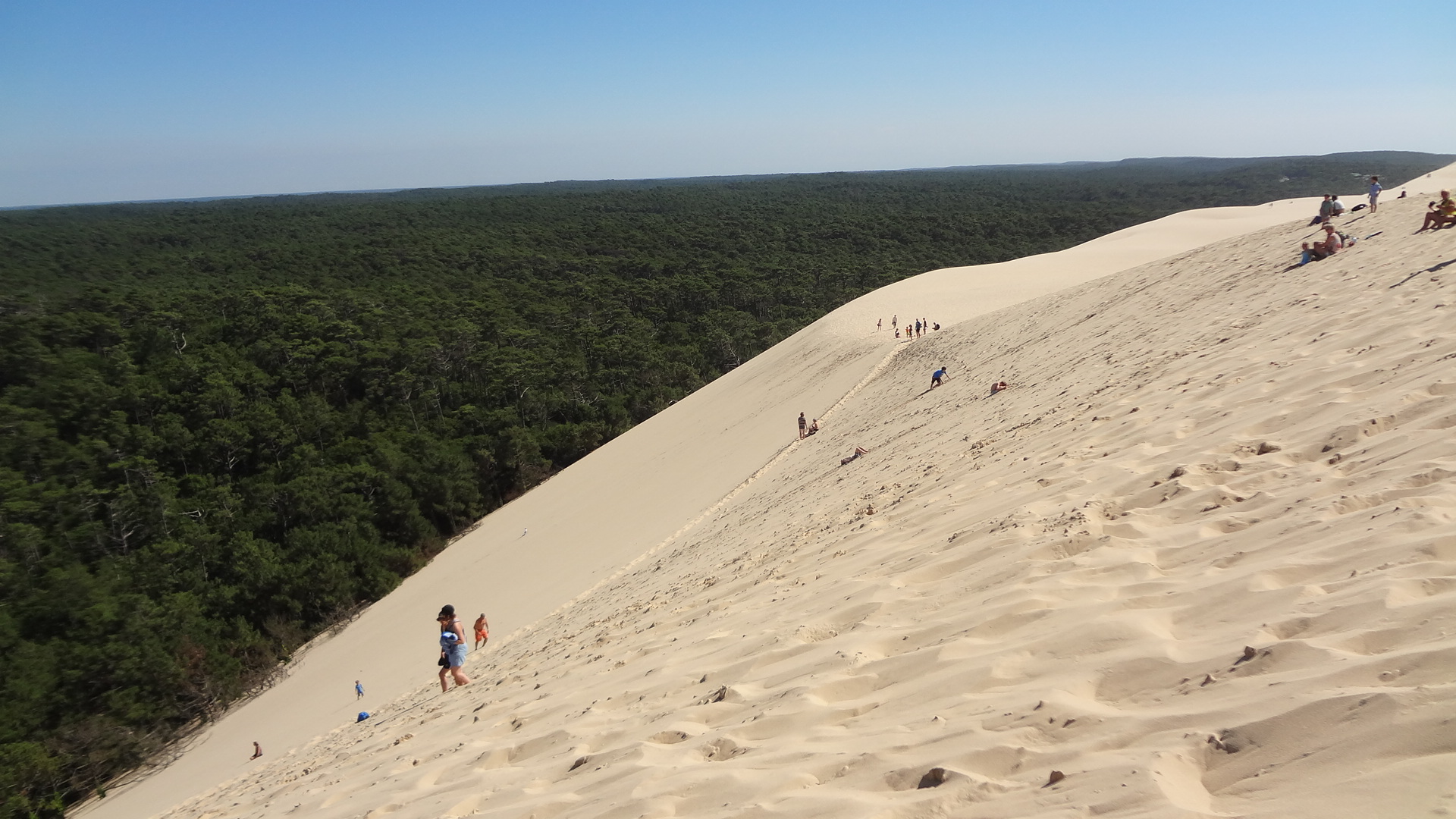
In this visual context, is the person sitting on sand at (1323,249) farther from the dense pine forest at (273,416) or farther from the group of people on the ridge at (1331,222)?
the dense pine forest at (273,416)

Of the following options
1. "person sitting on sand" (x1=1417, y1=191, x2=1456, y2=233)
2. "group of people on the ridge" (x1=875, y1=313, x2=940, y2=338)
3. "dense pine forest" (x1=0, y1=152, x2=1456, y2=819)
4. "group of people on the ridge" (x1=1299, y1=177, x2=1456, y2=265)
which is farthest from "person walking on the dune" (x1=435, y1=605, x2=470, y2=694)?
"group of people on the ridge" (x1=875, y1=313, x2=940, y2=338)

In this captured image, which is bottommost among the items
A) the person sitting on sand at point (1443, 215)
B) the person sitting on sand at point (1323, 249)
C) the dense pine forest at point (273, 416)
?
the dense pine forest at point (273, 416)

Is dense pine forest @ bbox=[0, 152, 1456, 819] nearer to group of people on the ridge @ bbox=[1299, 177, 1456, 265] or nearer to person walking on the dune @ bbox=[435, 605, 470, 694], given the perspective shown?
person walking on the dune @ bbox=[435, 605, 470, 694]

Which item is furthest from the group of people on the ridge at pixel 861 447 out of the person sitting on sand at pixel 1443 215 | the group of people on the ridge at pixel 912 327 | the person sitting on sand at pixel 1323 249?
the group of people on the ridge at pixel 912 327

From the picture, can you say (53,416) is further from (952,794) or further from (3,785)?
(952,794)

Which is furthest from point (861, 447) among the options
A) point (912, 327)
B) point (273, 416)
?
point (273, 416)

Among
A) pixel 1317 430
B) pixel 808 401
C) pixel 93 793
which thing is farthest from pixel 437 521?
pixel 1317 430
